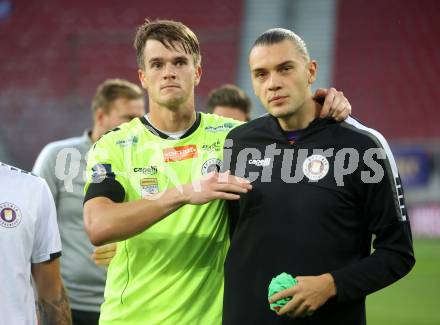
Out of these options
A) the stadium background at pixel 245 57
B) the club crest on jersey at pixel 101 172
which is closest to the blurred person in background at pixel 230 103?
the club crest on jersey at pixel 101 172

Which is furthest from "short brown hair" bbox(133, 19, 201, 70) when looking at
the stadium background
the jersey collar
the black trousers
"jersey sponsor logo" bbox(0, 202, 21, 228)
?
the stadium background

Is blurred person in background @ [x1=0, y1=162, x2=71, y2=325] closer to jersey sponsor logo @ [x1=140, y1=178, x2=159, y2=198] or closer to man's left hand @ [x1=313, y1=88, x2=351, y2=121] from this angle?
jersey sponsor logo @ [x1=140, y1=178, x2=159, y2=198]

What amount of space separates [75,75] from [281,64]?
1411cm

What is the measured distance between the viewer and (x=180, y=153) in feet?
11.0

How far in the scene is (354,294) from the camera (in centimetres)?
277

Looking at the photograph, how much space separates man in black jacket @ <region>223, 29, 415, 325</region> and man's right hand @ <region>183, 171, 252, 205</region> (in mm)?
144

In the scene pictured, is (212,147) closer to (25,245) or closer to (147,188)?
(147,188)

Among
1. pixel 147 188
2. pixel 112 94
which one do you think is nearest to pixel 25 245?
pixel 147 188

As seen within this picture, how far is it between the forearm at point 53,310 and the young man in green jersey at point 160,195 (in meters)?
0.22

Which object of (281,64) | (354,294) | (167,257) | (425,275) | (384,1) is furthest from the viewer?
(384,1)

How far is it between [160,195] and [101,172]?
1.14 feet

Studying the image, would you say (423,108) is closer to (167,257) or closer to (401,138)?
(401,138)

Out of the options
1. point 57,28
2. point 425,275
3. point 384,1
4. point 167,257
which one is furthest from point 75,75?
point 167,257

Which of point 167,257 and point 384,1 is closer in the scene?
point 167,257
